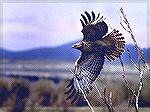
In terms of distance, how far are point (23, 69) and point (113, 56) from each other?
4.73 ft

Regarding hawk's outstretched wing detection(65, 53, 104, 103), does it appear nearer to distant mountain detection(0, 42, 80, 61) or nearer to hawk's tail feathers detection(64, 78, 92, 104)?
hawk's tail feathers detection(64, 78, 92, 104)

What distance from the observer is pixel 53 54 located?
12.6ft

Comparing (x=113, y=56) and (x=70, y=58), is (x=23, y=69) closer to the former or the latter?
(x=70, y=58)

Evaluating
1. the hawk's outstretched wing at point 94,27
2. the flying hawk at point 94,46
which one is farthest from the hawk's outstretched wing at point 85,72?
the hawk's outstretched wing at point 94,27

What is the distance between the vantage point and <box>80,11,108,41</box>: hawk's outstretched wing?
3109mm

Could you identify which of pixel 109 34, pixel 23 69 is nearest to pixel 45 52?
pixel 23 69

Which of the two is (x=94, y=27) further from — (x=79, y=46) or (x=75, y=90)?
(x=75, y=90)

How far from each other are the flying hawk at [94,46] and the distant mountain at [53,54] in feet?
0.19

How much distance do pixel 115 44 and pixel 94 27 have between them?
198 mm

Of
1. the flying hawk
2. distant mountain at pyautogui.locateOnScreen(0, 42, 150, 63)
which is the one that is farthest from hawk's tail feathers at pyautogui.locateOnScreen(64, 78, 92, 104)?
distant mountain at pyautogui.locateOnScreen(0, 42, 150, 63)

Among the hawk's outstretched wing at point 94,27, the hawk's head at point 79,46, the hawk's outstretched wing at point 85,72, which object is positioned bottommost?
the hawk's outstretched wing at point 85,72

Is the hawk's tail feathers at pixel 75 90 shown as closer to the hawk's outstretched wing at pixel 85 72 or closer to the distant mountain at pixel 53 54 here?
the hawk's outstretched wing at pixel 85 72

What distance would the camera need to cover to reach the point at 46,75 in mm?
4312

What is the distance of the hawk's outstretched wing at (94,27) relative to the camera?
10.2 feet
